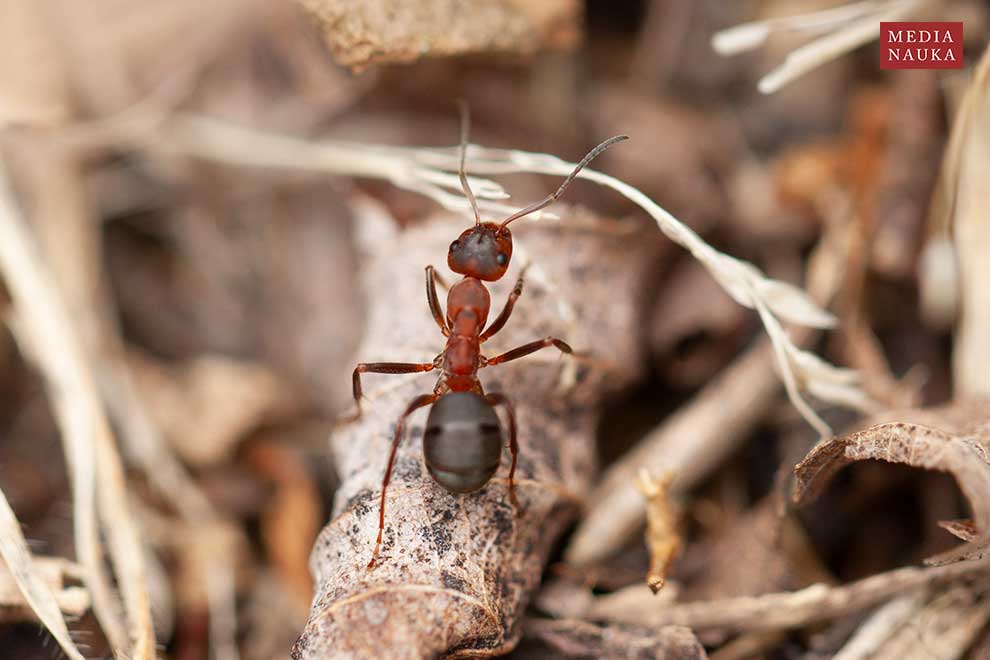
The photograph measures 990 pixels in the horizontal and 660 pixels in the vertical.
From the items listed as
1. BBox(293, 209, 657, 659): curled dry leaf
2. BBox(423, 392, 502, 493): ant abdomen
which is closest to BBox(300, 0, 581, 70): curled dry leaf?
BBox(293, 209, 657, 659): curled dry leaf

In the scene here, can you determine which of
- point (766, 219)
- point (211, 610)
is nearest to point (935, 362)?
point (766, 219)

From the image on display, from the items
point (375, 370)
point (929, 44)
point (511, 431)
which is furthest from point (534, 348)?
point (929, 44)

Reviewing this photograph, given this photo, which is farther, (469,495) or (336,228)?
(336,228)

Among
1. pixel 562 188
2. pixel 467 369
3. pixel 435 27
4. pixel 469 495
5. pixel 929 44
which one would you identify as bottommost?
pixel 469 495

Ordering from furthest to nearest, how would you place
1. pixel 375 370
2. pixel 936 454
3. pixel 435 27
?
pixel 435 27 → pixel 375 370 → pixel 936 454

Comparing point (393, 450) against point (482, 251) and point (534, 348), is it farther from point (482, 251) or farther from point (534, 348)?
point (482, 251)

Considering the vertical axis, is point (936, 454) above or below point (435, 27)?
below

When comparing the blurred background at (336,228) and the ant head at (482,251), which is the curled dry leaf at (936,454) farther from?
the ant head at (482,251)

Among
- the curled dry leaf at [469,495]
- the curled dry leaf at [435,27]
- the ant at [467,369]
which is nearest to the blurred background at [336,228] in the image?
the curled dry leaf at [435,27]
